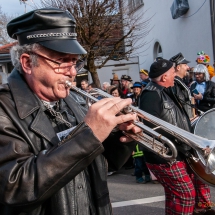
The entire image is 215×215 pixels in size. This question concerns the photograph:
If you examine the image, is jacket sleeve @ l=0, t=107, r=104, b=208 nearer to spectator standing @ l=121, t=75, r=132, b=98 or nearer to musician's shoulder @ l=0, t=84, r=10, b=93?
musician's shoulder @ l=0, t=84, r=10, b=93

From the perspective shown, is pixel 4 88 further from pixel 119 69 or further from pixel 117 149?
pixel 119 69

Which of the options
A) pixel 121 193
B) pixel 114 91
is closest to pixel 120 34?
pixel 114 91

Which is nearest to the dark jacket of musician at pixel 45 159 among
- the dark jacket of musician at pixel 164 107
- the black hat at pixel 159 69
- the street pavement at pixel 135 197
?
the dark jacket of musician at pixel 164 107

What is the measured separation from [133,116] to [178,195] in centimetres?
206

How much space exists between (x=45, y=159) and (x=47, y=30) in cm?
62

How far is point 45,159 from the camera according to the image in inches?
54.3

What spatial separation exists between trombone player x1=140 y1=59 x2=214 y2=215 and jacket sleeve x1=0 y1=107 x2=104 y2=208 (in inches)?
82.1

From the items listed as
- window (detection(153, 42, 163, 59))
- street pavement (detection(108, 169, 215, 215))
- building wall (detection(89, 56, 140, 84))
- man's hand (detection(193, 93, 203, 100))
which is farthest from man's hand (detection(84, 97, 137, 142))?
building wall (detection(89, 56, 140, 84))

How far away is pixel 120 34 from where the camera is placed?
14.2m

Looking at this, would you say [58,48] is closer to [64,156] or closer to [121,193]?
[64,156]

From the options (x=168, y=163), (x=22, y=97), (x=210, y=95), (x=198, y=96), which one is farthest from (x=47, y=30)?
(x=210, y=95)

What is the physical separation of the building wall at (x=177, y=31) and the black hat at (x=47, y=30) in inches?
393

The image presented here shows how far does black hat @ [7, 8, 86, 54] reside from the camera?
Answer: 1.62 metres

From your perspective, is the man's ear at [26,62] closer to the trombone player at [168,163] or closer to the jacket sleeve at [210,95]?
the trombone player at [168,163]
